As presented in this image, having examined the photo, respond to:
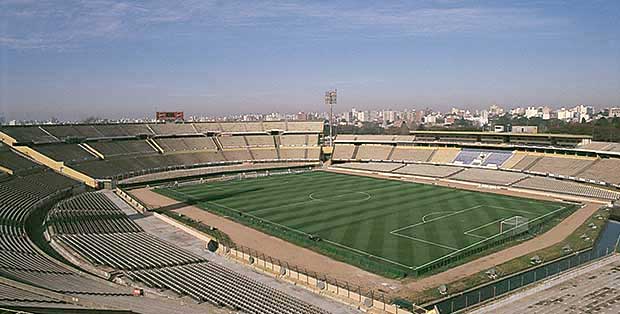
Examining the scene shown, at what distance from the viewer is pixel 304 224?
36656 mm

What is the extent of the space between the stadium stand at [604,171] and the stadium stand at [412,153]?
70.2 ft

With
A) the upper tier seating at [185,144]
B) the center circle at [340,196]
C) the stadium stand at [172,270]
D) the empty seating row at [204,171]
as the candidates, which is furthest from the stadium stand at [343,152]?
the stadium stand at [172,270]

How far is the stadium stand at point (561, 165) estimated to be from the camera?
170ft

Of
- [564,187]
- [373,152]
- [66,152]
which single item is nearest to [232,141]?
[373,152]

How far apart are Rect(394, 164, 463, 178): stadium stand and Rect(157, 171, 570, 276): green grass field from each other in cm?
516

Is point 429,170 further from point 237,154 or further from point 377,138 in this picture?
point 237,154

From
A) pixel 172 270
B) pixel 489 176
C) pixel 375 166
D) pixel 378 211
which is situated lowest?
pixel 378 211

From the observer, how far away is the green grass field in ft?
99.9

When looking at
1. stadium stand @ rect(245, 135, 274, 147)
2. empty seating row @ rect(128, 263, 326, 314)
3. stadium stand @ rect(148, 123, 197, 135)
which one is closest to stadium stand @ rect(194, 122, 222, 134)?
stadium stand @ rect(148, 123, 197, 135)

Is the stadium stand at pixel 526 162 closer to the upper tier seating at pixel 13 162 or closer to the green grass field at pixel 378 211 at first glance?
the green grass field at pixel 378 211

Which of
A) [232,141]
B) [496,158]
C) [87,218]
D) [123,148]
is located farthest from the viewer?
[232,141]

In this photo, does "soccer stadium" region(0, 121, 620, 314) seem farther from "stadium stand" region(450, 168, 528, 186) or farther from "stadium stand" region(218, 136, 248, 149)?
"stadium stand" region(218, 136, 248, 149)

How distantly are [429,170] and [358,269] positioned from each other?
127 feet

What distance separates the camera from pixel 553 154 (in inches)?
2242
